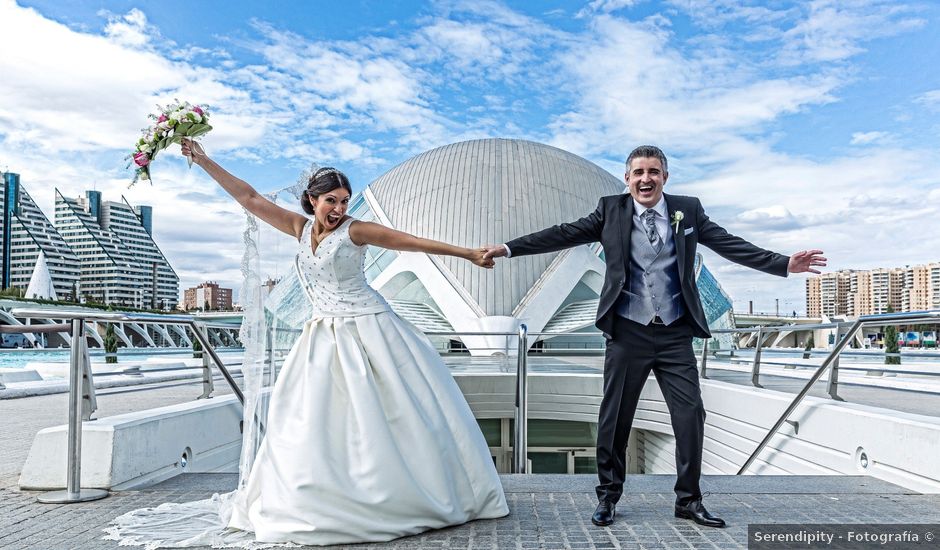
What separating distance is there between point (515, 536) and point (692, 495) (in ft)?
2.86

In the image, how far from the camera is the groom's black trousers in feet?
10.4

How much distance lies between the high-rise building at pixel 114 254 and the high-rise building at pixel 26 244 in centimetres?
300

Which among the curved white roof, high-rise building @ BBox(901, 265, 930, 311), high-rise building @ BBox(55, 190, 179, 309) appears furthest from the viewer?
high-rise building @ BBox(901, 265, 930, 311)

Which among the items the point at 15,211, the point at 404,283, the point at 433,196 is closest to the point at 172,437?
the point at 404,283

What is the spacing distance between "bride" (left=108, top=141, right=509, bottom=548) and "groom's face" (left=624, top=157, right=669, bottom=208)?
0.83 metres

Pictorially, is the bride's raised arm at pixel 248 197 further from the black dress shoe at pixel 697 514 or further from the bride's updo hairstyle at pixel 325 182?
the black dress shoe at pixel 697 514

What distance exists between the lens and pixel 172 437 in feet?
14.7

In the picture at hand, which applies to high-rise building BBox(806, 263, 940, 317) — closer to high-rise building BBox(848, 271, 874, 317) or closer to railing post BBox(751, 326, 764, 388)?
high-rise building BBox(848, 271, 874, 317)

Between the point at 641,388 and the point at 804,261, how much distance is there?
0.98 metres

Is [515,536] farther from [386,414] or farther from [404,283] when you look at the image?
[404,283]

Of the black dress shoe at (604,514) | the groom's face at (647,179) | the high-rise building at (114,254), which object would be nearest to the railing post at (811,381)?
the groom's face at (647,179)

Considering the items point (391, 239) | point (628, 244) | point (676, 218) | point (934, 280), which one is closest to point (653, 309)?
point (628, 244)

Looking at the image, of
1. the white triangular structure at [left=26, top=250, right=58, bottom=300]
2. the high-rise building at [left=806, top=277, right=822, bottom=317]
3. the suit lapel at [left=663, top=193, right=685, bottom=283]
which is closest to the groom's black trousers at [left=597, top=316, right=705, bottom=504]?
the suit lapel at [left=663, top=193, right=685, bottom=283]

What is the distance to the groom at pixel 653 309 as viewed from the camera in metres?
3.18
